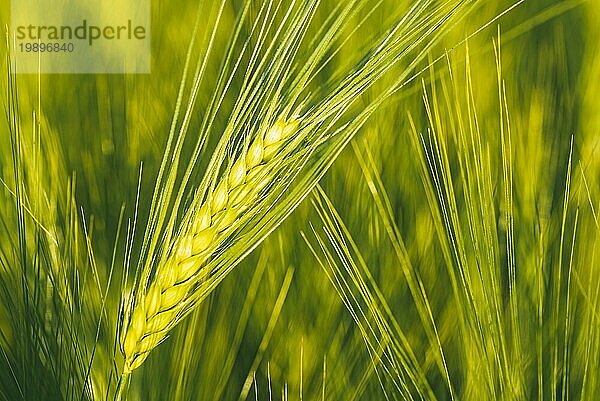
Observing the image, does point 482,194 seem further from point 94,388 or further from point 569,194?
point 94,388

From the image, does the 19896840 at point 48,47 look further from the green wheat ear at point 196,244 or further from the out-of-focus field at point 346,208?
the green wheat ear at point 196,244

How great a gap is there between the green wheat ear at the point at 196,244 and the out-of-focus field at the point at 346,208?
0.18 metres

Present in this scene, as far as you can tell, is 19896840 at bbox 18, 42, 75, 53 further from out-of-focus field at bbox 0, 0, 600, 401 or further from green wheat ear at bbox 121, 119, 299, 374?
green wheat ear at bbox 121, 119, 299, 374

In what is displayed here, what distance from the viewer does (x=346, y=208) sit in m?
0.64

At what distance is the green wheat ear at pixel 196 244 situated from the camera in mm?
452

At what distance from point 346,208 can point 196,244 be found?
0.21 meters

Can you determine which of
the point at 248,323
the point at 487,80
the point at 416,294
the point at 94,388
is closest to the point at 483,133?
the point at 487,80

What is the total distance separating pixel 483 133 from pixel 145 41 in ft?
0.97

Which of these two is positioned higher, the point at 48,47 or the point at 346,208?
the point at 48,47

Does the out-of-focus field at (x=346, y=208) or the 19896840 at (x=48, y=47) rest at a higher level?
the 19896840 at (x=48, y=47)

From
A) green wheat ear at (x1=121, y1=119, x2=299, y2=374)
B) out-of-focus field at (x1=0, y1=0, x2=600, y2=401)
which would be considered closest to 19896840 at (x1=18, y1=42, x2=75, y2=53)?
out-of-focus field at (x1=0, y1=0, x2=600, y2=401)

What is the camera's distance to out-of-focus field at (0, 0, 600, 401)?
0.63 meters

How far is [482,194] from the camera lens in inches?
22.5

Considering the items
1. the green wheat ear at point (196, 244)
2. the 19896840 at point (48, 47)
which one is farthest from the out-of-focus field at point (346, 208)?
the green wheat ear at point (196, 244)
